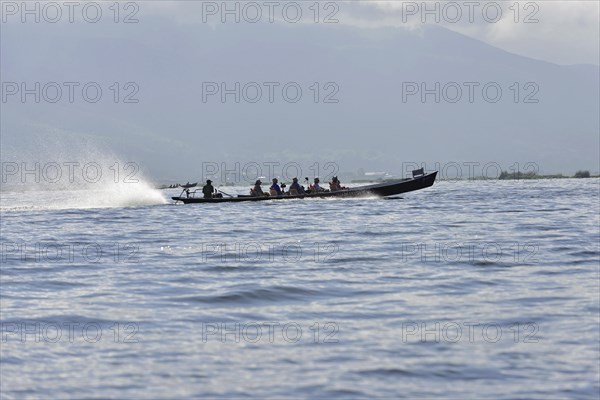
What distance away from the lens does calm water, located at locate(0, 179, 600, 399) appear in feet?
42.5

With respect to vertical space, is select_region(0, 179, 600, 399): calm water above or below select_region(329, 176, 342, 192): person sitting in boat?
below

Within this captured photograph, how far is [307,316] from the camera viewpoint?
17531 millimetres

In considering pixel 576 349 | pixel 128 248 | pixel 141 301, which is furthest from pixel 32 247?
pixel 576 349

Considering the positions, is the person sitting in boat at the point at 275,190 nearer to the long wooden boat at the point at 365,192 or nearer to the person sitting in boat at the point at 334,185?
the long wooden boat at the point at 365,192

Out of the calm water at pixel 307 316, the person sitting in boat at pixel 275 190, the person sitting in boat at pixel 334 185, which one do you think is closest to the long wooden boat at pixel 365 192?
the person sitting in boat at pixel 275 190

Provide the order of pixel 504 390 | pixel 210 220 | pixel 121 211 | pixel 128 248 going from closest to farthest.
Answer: pixel 504 390 → pixel 128 248 → pixel 210 220 → pixel 121 211

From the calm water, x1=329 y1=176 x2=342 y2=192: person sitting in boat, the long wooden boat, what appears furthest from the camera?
x1=329 y1=176 x2=342 y2=192: person sitting in boat

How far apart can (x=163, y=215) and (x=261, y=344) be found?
3772 cm

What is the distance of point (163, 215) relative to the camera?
52.2 meters

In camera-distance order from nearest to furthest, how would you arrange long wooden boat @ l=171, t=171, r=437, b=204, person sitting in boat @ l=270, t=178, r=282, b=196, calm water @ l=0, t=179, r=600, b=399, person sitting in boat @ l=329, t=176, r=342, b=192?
1. calm water @ l=0, t=179, r=600, b=399
2. person sitting in boat @ l=270, t=178, r=282, b=196
3. long wooden boat @ l=171, t=171, r=437, b=204
4. person sitting in boat @ l=329, t=176, r=342, b=192

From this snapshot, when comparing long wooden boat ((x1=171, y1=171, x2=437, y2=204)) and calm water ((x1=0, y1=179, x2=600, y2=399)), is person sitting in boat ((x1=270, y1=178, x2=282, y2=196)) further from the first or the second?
calm water ((x1=0, y1=179, x2=600, y2=399))

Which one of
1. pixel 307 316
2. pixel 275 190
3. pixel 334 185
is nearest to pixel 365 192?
pixel 334 185

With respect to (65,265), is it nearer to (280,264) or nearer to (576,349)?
(280,264)

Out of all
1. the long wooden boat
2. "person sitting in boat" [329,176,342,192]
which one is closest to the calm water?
the long wooden boat
